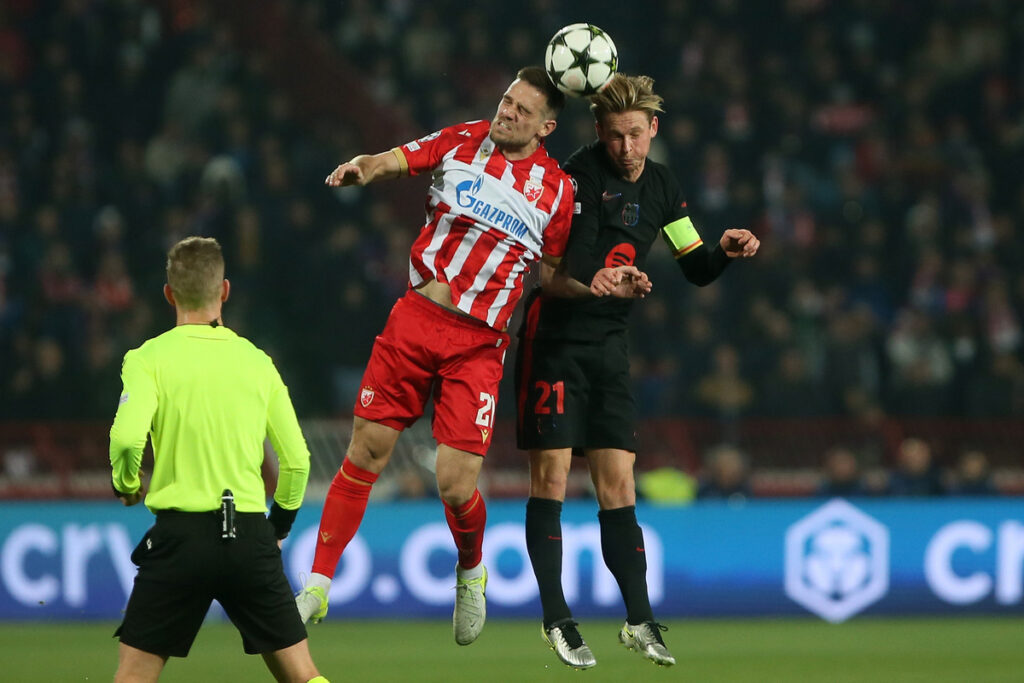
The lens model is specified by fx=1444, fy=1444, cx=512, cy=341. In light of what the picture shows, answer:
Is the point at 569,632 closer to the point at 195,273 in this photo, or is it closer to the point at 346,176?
the point at 346,176

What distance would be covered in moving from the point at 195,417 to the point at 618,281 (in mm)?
1991

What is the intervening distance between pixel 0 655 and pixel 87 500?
248 centimetres

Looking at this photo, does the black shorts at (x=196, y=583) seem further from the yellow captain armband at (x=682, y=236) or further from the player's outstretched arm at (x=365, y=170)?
the yellow captain armband at (x=682, y=236)

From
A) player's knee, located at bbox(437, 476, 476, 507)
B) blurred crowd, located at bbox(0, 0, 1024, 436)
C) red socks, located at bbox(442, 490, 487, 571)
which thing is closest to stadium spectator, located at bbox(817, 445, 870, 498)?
blurred crowd, located at bbox(0, 0, 1024, 436)

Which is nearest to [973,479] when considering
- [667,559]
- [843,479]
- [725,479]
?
[843,479]

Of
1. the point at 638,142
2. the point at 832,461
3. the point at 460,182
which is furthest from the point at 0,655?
the point at 832,461

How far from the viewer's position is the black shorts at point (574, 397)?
6.20 meters

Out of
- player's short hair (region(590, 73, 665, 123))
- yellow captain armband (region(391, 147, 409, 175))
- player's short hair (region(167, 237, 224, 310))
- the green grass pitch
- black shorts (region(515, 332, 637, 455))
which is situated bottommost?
the green grass pitch

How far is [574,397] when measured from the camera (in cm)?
625

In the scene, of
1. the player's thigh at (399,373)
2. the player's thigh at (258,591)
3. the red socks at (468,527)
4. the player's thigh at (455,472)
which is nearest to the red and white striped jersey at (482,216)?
the player's thigh at (399,373)

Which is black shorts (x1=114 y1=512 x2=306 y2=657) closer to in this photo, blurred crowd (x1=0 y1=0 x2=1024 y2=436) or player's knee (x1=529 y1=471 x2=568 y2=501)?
player's knee (x1=529 y1=471 x2=568 y2=501)

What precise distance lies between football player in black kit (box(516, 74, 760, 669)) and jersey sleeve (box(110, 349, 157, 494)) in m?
2.22

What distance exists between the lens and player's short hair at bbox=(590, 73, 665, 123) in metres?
6.11

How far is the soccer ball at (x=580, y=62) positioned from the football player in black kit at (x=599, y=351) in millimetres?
118
